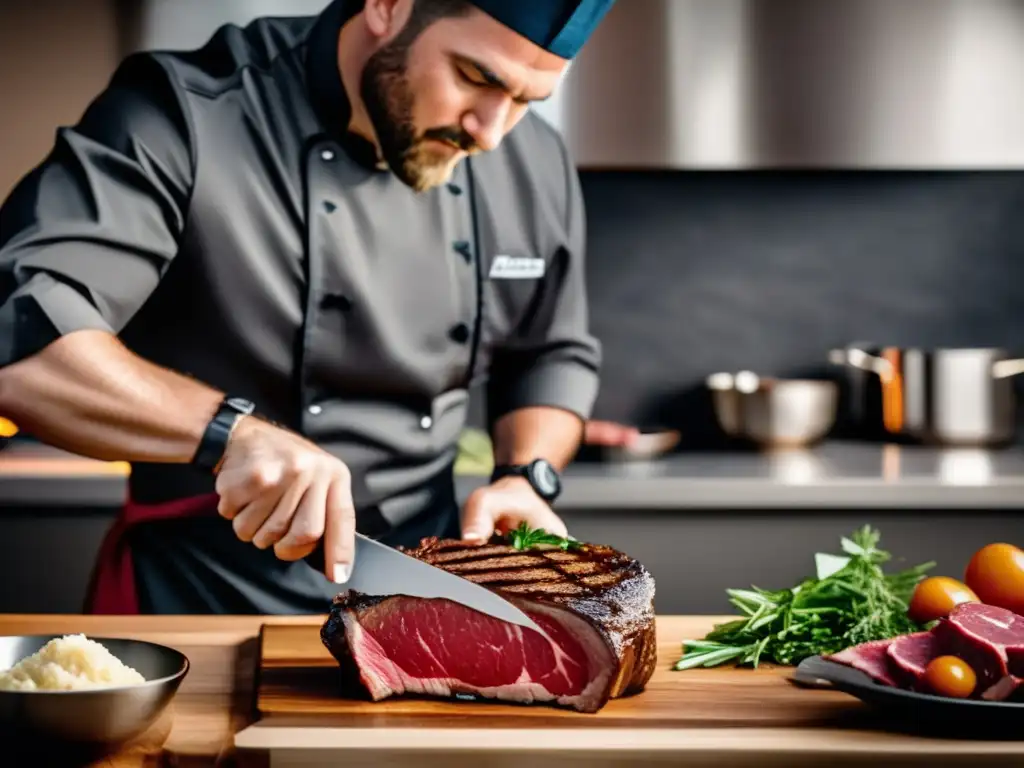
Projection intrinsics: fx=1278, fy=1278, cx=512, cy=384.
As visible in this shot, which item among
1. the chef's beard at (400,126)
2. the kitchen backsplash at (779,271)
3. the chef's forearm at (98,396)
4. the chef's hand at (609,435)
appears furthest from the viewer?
the kitchen backsplash at (779,271)

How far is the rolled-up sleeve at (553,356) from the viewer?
2113 millimetres

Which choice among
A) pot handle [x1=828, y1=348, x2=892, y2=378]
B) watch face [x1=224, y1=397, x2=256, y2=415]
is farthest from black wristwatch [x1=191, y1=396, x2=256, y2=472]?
pot handle [x1=828, y1=348, x2=892, y2=378]

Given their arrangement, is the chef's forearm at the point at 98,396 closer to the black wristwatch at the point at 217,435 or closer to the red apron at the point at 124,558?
the black wristwatch at the point at 217,435

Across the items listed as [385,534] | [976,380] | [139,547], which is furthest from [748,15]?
[139,547]

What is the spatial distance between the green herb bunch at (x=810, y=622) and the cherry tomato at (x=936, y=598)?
0.01 meters

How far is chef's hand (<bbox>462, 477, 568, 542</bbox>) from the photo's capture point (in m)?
1.70

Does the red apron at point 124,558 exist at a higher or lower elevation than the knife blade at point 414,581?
lower

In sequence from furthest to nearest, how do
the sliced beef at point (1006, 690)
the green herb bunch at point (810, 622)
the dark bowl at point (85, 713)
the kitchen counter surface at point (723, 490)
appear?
the kitchen counter surface at point (723, 490) < the green herb bunch at point (810, 622) < the sliced beef at point (1006, 690) < the dark bowl at point (85, 713)

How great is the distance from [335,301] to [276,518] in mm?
737

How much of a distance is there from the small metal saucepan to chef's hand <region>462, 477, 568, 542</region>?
1050mm

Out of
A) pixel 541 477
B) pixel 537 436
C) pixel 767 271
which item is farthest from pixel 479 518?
pixel 767 271

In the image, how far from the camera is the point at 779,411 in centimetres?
275

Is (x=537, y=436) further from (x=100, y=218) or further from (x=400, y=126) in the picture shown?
(x=100, y=218)

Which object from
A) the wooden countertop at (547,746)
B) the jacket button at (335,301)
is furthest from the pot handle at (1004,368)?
the wooden countertop at (547,746)
